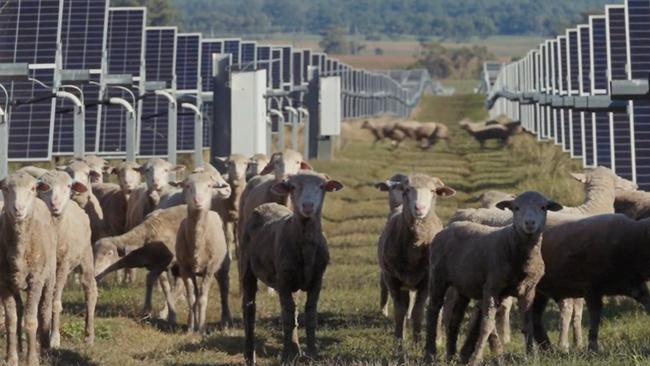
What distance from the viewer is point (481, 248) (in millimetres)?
14500

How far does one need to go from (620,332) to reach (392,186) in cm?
248

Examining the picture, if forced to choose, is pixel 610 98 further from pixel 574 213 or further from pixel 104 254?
pixel 104 254

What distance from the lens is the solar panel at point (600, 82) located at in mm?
27953

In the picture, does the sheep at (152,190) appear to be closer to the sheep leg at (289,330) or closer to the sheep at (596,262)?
the sheep leg at (289,330)

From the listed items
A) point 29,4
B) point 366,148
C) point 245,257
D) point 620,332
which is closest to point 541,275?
point 620,332

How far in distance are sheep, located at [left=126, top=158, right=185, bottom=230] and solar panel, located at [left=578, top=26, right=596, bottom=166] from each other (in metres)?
9.66

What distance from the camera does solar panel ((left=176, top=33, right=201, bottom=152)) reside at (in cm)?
3472

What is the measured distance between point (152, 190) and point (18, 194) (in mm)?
7540

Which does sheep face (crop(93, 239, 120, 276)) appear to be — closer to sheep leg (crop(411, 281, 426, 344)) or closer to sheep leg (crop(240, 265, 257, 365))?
sheep leg (crop(240, 265, 257, 365))

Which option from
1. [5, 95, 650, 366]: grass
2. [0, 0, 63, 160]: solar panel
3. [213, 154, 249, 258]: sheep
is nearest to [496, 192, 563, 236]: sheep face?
[5, 95, 650, 366]: grass

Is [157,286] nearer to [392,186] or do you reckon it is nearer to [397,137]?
[392,186]

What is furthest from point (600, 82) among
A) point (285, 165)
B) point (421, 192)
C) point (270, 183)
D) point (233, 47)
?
point (233, 47)

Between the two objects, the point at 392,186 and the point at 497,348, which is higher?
the point at 392,186

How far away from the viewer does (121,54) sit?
1337 inches
